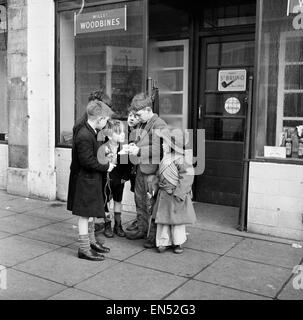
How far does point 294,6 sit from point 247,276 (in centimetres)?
314

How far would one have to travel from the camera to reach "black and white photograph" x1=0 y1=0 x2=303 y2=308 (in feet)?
14.3

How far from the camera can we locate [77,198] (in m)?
4.58

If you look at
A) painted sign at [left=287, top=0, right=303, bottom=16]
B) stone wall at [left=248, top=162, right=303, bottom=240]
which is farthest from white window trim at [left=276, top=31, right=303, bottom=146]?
stone wall at [left=248, top=162, right=303, bottom=240]

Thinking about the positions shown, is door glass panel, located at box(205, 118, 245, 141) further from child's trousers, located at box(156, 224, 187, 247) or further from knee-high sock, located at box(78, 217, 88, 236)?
knee-high sock, located at box(78, 217, 88, 236)

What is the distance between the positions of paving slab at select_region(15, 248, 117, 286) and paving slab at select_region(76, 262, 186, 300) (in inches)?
4.7

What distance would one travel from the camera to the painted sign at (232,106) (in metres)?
6.79

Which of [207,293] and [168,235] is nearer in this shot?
[207,293]

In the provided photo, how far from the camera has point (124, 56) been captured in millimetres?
6703

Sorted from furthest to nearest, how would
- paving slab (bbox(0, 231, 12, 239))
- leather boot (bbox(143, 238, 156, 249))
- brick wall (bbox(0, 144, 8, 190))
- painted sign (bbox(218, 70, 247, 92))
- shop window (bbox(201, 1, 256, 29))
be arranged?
brick wall (bbox(0, 144, 8, 190))
painted sign (bbox(218, 70, 247, 92))
shop window (bbox(201, 1, 256, 29))
paving slab (bbox(0, 231, 12, 239))
leather boot (bbox(143, 238, 156, 249))

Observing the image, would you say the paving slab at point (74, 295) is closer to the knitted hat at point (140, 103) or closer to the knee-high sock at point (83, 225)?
the knee-high sock at point (83, 225)

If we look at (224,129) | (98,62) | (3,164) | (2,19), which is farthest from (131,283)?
(2,19)

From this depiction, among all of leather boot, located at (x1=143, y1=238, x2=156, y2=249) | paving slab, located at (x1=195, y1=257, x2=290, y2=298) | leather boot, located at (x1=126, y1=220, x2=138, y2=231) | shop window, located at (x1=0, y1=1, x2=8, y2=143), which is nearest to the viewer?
paving slab, located at (x1=195, y1=257, x2=290, y2=298)

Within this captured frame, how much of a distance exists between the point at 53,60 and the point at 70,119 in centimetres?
97

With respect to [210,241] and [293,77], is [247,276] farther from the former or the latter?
[293,77]
